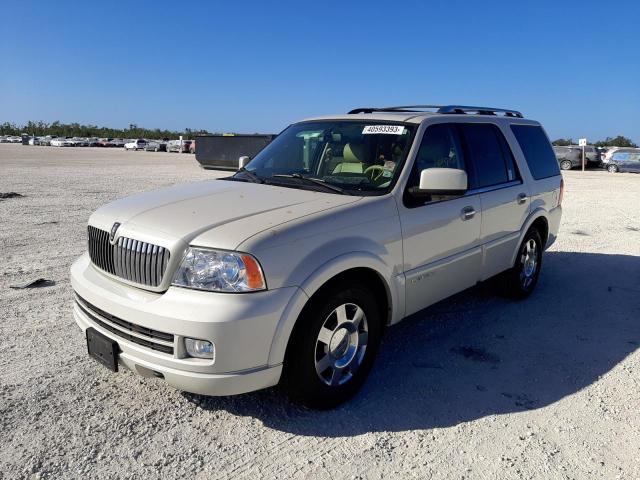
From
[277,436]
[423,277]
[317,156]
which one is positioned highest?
[317,156]

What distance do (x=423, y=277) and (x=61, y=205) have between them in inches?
392

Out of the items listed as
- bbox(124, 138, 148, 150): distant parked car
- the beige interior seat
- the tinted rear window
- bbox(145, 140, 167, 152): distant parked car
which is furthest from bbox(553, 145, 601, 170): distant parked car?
bbox(124, 138, 148, 150): distant parked car

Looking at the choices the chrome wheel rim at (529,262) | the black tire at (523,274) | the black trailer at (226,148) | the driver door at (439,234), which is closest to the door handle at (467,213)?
the driver door at (439,234)

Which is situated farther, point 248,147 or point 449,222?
point 248,147

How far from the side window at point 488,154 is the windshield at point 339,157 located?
2.76 ft

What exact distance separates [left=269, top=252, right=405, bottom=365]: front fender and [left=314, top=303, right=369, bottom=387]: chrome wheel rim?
26 cm

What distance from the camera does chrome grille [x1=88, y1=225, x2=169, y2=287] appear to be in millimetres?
2977

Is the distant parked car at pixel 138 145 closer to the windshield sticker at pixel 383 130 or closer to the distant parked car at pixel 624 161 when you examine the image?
the distant parked car at pixel 624 161

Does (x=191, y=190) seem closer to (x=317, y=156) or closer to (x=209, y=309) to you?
(x=317, y=156)

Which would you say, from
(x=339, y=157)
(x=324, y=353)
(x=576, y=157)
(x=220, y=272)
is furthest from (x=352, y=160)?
(x=576, y=157)

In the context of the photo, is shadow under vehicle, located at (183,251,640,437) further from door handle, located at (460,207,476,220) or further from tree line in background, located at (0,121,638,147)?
tree line in background, located at (0,121,638,147)

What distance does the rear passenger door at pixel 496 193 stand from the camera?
4.64 metres

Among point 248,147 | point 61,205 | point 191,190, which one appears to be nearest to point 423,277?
point 191,190

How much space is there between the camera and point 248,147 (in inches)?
784
